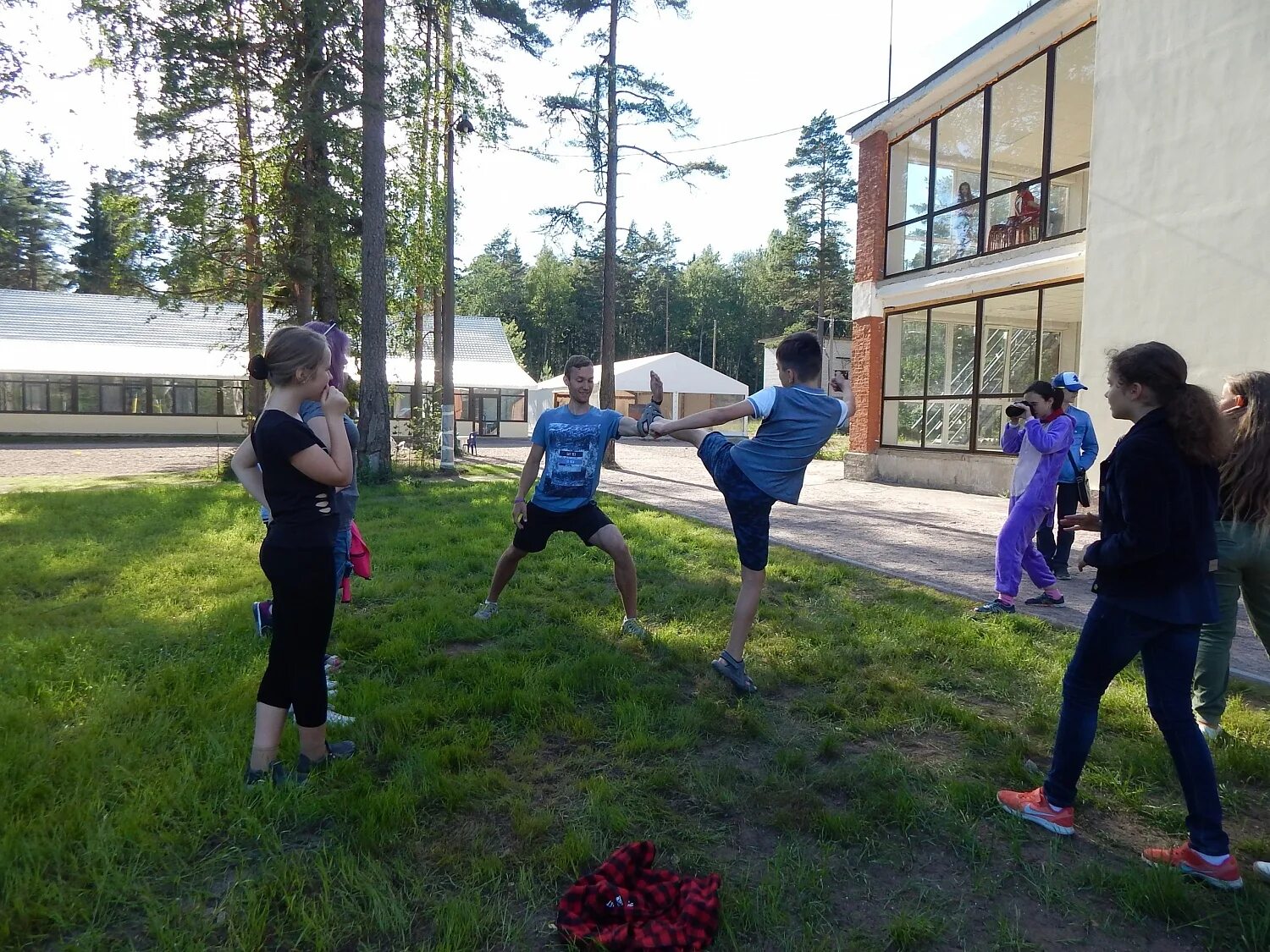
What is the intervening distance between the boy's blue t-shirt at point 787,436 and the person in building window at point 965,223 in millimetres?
12718

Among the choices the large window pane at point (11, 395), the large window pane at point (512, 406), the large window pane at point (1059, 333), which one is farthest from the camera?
the large window pane at point (512, 406)

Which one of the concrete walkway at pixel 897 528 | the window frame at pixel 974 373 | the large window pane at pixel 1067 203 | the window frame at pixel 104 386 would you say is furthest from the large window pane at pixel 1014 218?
the window frame at pixel 104 386

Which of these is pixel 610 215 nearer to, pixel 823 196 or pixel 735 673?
pixel 735 673

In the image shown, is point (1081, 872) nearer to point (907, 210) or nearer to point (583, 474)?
point (583, 474)

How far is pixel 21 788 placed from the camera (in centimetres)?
291

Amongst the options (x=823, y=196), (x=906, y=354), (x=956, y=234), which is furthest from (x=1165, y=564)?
(x=823, y=196)

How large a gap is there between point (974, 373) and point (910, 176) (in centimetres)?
476

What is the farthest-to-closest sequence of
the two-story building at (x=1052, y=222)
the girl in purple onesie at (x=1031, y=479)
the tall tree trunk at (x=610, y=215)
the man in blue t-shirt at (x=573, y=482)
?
the tall tree trunk at (x=610, y=215), the two-story building at (x=1052, y=222), the girl in purple onesie at (x=1031, y=479), the man in blue t-shirt at (x=573, y=482)

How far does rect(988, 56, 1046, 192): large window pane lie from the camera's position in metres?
14.0

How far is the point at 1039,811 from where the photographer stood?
9.51ft

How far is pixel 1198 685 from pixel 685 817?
2610 mm

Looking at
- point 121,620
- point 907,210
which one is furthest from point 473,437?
point 121,620

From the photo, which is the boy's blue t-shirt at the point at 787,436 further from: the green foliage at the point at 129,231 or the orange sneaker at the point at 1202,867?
the green foliage at the point at 129,231

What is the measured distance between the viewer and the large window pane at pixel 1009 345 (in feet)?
48.3
